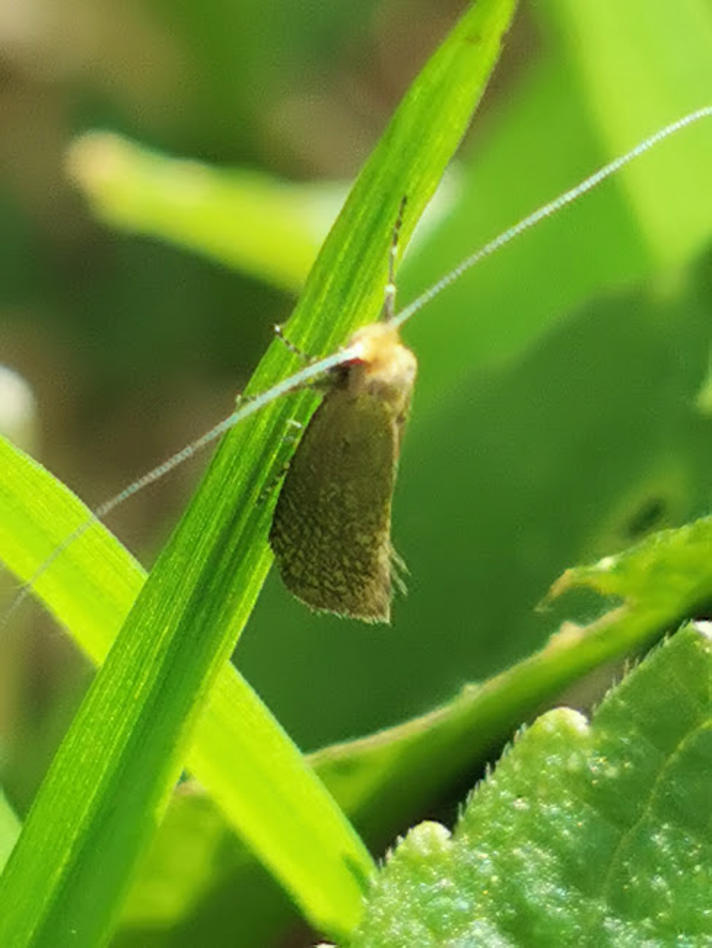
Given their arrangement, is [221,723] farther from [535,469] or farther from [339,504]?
[535,469]

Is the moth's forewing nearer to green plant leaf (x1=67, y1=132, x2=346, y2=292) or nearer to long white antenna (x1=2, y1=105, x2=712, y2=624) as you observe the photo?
long white antenna (x1=2, y1=105, x2=712, y2=624)

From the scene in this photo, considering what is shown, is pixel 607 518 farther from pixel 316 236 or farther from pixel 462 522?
pixel 316 236

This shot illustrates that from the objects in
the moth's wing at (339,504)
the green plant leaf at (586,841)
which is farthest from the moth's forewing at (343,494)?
the green plant leaf at (586,841)

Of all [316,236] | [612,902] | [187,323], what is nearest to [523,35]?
[187,323]

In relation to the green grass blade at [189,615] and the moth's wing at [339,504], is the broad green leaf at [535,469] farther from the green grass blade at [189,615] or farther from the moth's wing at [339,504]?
the green grass blade at [189,615]

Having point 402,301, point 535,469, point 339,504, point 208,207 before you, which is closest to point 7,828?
point 339,504

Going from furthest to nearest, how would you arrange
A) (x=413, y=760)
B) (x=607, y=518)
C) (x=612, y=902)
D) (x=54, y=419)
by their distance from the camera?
1. (x=54, y=419)
2. (x=607, y=518)
3. (x=413, y=760)
4. (x=612, y=902)
